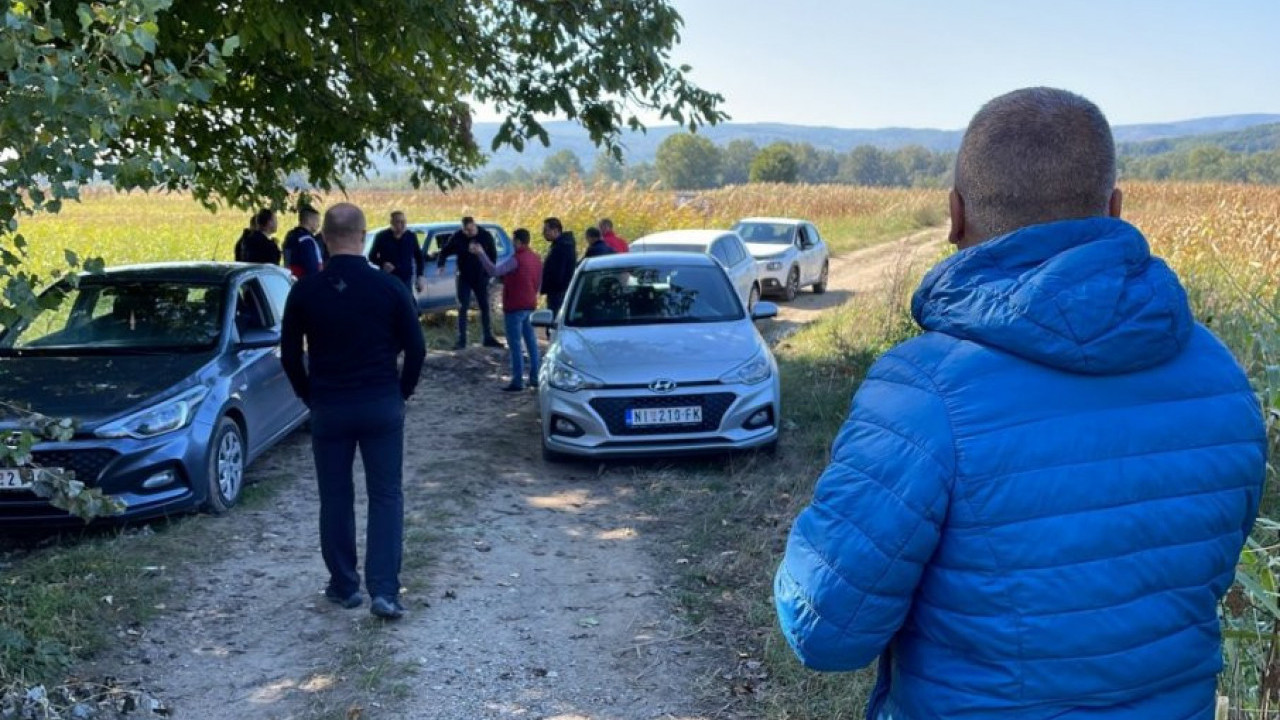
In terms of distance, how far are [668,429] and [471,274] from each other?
710 cm

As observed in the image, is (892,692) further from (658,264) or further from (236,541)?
(658,264)

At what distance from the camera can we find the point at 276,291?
9.35 m

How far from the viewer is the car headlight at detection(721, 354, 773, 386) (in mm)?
8466

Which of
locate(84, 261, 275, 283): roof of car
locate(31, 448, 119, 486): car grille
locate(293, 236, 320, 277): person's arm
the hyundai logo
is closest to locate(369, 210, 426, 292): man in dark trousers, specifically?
locate(293, 236, 320, 277): person's arm

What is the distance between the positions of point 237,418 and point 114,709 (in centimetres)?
343

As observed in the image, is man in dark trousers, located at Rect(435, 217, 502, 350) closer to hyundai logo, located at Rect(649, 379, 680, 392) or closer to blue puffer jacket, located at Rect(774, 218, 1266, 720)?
hyundai logo, located at Rect(649, 379, 680, 392)

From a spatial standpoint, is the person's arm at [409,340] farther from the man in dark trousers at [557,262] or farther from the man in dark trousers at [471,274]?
the man in dark trousers at [471,274]

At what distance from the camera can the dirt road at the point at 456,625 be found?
4883 millimetres

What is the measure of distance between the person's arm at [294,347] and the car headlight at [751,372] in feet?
11.9

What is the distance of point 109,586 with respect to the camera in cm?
595

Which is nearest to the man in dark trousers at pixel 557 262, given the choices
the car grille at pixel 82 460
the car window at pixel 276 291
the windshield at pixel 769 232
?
the car window at pixel 276 291

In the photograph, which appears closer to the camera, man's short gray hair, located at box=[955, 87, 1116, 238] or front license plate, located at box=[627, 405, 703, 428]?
man's short gray hair, located at box=[955, 87, 1116, 238]

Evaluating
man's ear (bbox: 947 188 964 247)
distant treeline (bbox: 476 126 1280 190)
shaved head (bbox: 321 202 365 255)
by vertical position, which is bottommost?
shaved head (bbox: 321 202 365 255)

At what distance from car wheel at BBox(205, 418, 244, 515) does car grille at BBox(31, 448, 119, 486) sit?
74cm
